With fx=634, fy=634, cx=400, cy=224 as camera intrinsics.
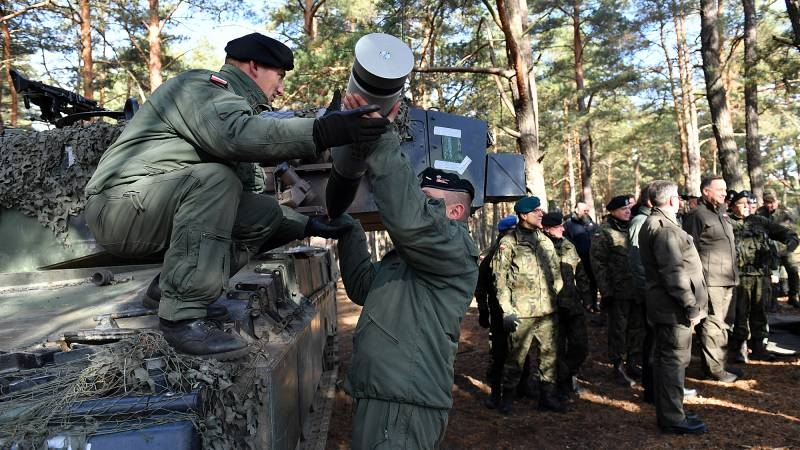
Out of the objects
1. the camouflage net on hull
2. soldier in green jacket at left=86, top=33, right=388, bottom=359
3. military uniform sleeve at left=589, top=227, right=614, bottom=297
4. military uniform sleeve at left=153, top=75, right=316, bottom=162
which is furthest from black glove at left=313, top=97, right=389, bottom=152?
military uniform sleeve at left=589, top=227, right=614, bottom=297

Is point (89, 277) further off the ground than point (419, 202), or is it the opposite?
point (419, 202)

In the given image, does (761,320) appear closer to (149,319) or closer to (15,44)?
(149,319)

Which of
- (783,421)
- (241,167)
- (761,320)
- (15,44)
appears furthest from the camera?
(15,44)

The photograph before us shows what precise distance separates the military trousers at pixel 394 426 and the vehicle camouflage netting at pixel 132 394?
1.23ft

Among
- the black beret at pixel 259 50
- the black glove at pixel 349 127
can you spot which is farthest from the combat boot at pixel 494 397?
the black glove at pixel 349 127

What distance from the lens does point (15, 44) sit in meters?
18.0

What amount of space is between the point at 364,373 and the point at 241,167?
1.14 meters

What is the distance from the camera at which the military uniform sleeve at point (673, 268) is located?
16.0 ft

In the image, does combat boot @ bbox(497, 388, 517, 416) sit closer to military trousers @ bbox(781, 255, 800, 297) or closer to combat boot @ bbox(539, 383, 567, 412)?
combat boot @ bbox(539, 383, 567, 412)

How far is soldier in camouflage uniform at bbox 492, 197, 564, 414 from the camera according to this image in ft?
20.2

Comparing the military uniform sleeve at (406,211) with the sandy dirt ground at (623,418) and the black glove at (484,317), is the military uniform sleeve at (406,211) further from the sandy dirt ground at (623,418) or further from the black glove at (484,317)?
the black glove at (484,317)

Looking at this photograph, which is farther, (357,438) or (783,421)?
(783,421)

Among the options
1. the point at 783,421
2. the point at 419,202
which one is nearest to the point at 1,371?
the point at 419,202

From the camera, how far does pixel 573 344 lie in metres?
6.59
